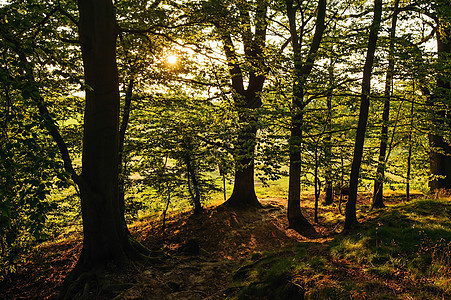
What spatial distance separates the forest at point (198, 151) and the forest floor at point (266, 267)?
47mm

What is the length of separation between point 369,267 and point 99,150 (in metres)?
6.74

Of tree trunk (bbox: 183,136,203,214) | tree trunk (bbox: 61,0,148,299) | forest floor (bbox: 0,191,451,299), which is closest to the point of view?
forest floor (bbox: 0,191,451,299)

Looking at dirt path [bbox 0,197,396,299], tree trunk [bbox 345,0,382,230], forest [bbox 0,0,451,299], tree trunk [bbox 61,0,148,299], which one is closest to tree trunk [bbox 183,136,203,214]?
forest [bbox 0,0,451,299]

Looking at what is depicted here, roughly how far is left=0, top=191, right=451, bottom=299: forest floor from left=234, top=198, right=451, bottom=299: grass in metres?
0.02

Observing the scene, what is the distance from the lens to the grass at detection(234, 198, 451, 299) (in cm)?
406

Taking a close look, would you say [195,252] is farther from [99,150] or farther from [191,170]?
[99,150]

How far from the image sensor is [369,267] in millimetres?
5035

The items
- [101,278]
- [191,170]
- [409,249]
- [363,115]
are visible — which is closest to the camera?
[409,249]

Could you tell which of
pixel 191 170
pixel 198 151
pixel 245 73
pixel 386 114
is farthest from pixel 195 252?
pixel 386 114

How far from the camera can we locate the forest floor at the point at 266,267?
14.1 ft

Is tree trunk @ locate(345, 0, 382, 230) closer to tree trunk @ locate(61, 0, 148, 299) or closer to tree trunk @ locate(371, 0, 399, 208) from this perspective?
tree trunk @ locate(371, 0, 399, 208)

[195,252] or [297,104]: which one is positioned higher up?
[297,104]

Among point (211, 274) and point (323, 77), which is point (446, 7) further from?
point (211, 274)

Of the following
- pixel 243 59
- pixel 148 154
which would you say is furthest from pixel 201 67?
pixel 148 154
